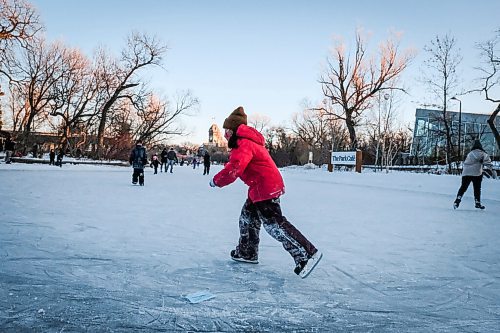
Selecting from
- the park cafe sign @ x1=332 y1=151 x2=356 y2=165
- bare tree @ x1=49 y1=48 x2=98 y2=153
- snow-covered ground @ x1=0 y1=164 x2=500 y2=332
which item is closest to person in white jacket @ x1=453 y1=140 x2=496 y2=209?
snow-covered ground @ x1=0 y1=164 x2=500 y2=332

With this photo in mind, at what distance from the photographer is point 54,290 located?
8.15ft

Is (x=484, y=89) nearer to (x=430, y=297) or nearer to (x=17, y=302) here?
(x=430, y=297)

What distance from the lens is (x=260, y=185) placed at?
3.15m

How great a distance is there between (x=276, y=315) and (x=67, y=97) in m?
36.3

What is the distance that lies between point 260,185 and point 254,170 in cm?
13

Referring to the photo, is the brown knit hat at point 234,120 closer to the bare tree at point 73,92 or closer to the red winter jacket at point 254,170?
the red winter jacket at point 254,170

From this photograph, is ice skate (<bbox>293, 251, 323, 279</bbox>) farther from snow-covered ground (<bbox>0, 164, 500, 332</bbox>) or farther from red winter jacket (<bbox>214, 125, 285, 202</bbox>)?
red winter jacket (<bbox>214, 125, 285, 202</bbox>)

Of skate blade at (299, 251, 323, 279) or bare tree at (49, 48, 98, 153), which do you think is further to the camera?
bare tree at (49, 48, 98, 153)

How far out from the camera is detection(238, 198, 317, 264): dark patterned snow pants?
302 centimetres

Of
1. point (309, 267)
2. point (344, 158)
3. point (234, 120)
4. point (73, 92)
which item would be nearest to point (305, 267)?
point (309, 267)

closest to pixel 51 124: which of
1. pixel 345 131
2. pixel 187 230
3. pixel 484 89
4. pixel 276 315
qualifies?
pixel 345 131

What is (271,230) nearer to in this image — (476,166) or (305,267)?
(305,267)

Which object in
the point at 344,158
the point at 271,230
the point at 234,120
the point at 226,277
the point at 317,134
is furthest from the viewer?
the point at 317,134

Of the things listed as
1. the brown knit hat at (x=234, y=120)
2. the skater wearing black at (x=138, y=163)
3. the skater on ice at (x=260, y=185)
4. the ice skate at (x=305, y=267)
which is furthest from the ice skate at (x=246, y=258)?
the skater wearing black at (x=138, y=163)
